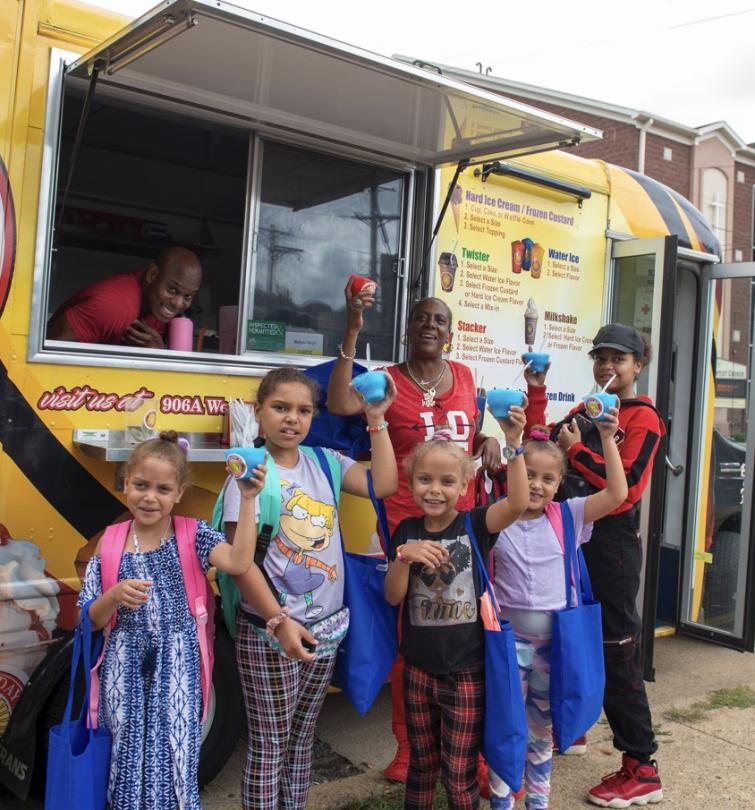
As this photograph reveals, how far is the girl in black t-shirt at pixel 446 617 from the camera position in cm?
273

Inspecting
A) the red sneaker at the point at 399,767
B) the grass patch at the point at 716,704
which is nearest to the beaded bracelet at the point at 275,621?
the red sneaker at the point at 399,767

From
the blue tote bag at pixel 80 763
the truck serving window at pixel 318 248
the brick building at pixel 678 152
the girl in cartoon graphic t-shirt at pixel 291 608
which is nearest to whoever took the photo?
the blue tote bag at pixel 80 763

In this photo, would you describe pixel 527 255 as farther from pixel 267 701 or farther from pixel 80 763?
pixel 80 763

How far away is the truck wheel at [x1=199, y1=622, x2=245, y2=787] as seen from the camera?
3359 millimetres

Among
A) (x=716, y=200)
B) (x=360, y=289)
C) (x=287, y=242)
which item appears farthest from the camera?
(x=716, y=200)

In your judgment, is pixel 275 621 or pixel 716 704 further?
pixel 716 704

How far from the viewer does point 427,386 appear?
11.5 ft

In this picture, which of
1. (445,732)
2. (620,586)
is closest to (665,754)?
(620,586)

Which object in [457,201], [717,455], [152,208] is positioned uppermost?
[152,208]

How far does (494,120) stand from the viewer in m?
3.52

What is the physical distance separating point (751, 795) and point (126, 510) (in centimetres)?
279

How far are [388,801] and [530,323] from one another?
7.83ft

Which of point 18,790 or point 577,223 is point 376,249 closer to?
point 577,223

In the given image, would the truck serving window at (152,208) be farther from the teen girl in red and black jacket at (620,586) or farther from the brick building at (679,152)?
the brick building at (679,152)
